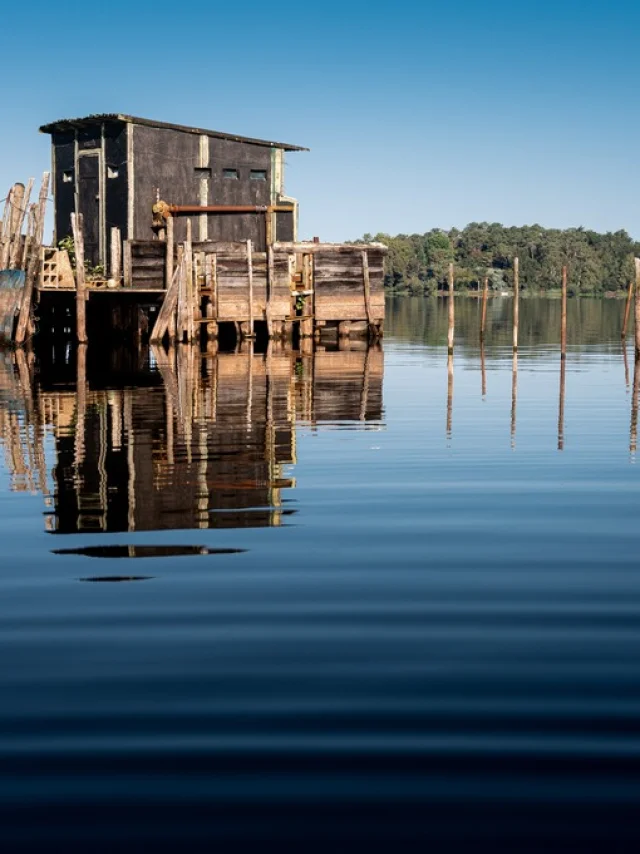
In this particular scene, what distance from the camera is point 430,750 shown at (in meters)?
4.03

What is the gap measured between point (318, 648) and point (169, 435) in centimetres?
974

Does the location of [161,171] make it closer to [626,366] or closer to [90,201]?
[90,201]

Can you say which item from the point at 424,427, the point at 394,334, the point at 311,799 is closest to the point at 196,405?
the point at 424,427

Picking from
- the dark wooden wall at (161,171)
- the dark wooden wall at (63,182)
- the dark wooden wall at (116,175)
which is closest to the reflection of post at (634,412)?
the dark wooden wall at (161,171)

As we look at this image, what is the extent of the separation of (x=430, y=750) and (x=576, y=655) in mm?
1372

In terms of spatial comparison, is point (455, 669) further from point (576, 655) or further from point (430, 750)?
point (430, 750)

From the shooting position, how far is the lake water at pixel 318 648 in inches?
141

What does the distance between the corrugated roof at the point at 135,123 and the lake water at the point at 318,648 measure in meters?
28.5

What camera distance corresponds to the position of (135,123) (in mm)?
39750

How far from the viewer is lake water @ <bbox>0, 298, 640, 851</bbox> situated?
11.8ft

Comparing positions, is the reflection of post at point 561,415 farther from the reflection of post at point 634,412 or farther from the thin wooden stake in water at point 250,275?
the thin wooden stake in water at point 250,275

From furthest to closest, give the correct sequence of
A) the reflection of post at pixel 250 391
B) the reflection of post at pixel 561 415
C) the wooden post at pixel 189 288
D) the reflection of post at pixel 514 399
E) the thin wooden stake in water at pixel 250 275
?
1. the thin wooden stake in water at pixel 250 275
2. the wooden post at pixel 189 288
3. the reflection of post at pixel 250 391
4. the reflection of post at pixel 514 399
5. the reflection of post at pixel 561 415

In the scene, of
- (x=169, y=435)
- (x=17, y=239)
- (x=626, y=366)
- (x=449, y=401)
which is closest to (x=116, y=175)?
(x=17, y=239)

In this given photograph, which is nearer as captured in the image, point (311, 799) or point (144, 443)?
point (311, 799)
